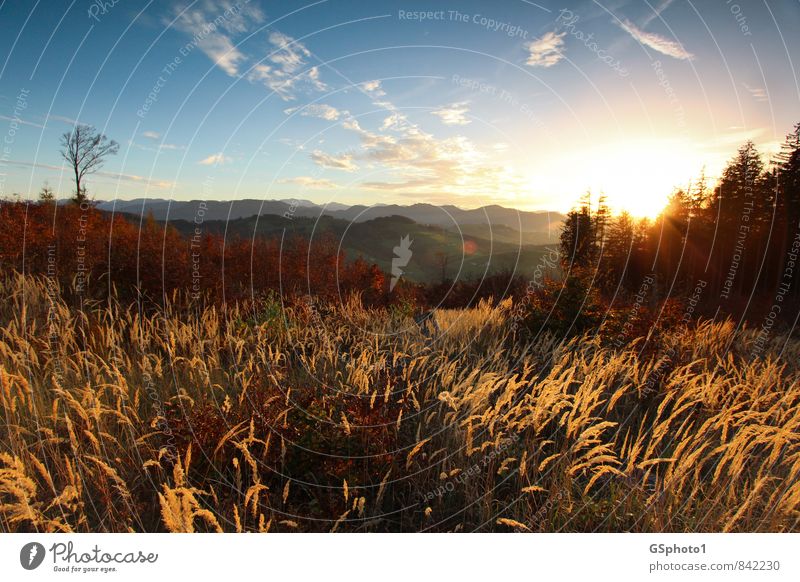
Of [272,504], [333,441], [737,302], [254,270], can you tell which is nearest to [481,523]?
[333,441]

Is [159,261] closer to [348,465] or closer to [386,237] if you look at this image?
[348,465]

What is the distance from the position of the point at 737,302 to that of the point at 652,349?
11.2 m

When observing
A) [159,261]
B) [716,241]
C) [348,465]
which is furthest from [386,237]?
[716,241]

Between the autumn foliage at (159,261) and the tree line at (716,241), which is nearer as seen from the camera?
the autumn foliage at (159,261)

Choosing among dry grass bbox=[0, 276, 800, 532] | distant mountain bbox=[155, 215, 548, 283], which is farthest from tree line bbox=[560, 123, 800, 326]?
dry grass bbox=[0, 276, 800, 532]

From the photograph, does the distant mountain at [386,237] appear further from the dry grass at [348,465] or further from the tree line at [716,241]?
the dry grass at [348,465]

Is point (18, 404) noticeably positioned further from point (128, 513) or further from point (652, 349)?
point (652, 349)

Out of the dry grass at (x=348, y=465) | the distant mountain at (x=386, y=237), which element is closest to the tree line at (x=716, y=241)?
the distant mountain at (x=386, y=237)

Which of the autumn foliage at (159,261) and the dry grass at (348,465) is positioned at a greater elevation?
the autumn foliage at (159,261)

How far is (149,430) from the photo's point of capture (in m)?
3.84

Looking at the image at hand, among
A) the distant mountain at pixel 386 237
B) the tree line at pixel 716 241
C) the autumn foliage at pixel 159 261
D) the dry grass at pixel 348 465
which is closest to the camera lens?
the dry grass at pixel 348 465

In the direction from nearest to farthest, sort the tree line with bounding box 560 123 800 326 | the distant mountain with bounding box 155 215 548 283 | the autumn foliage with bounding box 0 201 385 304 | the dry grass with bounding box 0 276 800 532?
the dry grass with bounding box 0 276 800 532
the autumn foliage with bounding box 0 201 385 304
the distant mountain with bounding box 155 215 548 283
the tree line with bounding box 560 123 800 326

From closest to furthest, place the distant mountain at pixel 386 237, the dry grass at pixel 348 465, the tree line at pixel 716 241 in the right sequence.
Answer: the dry grass at pixel 348 465 → the distant mountain at pixel 386 237 → the tree line at pixel 716 241

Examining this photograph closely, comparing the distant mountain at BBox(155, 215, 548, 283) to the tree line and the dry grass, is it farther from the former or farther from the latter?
the dry grass
